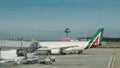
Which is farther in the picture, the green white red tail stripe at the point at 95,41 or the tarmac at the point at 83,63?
the green white red tail stripe at the point at 95,41

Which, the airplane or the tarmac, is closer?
the tarmac

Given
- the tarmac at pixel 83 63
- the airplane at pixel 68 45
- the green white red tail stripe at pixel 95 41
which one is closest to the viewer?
the tarmac at pixel 83 63

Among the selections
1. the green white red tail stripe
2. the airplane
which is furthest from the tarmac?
the green white red tail stripe

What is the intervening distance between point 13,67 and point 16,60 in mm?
2869

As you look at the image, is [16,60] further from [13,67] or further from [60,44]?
[60,44]

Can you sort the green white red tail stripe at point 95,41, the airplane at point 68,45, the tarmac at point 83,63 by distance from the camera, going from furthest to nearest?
1. the green white red tail stripe at point 95,41
2. the airplane at point 68,45
3. the tarmac at point 83,63

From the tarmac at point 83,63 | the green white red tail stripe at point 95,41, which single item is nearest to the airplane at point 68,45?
the green white red tail stripe at point 95,41

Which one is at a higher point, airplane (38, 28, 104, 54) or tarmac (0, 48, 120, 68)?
airplane (38, 28, 104, 54)

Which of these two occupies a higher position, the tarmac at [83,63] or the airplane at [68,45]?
the airplane at [68,45]

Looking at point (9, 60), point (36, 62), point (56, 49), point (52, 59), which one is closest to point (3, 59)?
point (9, 60)

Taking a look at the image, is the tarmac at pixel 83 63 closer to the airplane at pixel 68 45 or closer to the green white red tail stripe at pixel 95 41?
the airplane at pixel 68 45

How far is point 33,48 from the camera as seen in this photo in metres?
46.8

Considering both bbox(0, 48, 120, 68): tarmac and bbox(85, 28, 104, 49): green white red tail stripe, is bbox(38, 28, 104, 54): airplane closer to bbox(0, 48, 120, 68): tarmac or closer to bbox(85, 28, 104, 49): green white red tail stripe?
bbox(85, 28, 104, 49): green white red tail stripe

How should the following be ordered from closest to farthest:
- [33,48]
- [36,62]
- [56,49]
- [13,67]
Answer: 1. [13,67]
2. [36,62]
3. [33,48]
4. [56,49]
